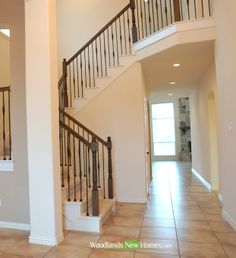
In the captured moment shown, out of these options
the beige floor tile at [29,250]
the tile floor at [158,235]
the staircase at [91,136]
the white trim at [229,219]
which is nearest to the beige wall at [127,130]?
the staircase at [91,136]

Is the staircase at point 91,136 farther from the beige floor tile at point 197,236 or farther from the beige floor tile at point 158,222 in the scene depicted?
the beige floor tile at point 197,236

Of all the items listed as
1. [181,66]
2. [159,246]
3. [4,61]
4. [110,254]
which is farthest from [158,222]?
[4,61]

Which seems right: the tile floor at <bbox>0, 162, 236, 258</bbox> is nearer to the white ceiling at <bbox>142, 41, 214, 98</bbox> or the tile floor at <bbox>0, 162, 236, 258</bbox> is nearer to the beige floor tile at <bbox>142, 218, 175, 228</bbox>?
the beige floor tile at <bbox>142, 218, 175, 228</bbox>

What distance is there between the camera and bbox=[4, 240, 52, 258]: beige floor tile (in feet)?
8.23

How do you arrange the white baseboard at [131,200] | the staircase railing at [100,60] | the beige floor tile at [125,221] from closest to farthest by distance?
the beige floor tile at [125,221] → the white baseboard at [131,200] → the staircase railing at [100,60]

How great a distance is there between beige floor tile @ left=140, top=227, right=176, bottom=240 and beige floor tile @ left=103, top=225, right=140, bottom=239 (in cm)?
9

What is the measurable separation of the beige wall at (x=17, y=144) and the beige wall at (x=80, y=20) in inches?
128

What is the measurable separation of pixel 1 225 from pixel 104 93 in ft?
9.72

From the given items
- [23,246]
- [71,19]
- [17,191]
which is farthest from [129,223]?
[71,19]

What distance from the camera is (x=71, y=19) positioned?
21.9 feet

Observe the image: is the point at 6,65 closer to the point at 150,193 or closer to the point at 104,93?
the point at 104,93

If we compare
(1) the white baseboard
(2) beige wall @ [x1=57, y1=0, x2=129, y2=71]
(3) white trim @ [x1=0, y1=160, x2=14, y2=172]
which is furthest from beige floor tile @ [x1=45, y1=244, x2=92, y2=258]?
(2) beige wall @ [x1=57, y1=0, x2=129, y2=71]

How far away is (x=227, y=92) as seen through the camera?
3.16m

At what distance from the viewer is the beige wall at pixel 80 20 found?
6.52 m
